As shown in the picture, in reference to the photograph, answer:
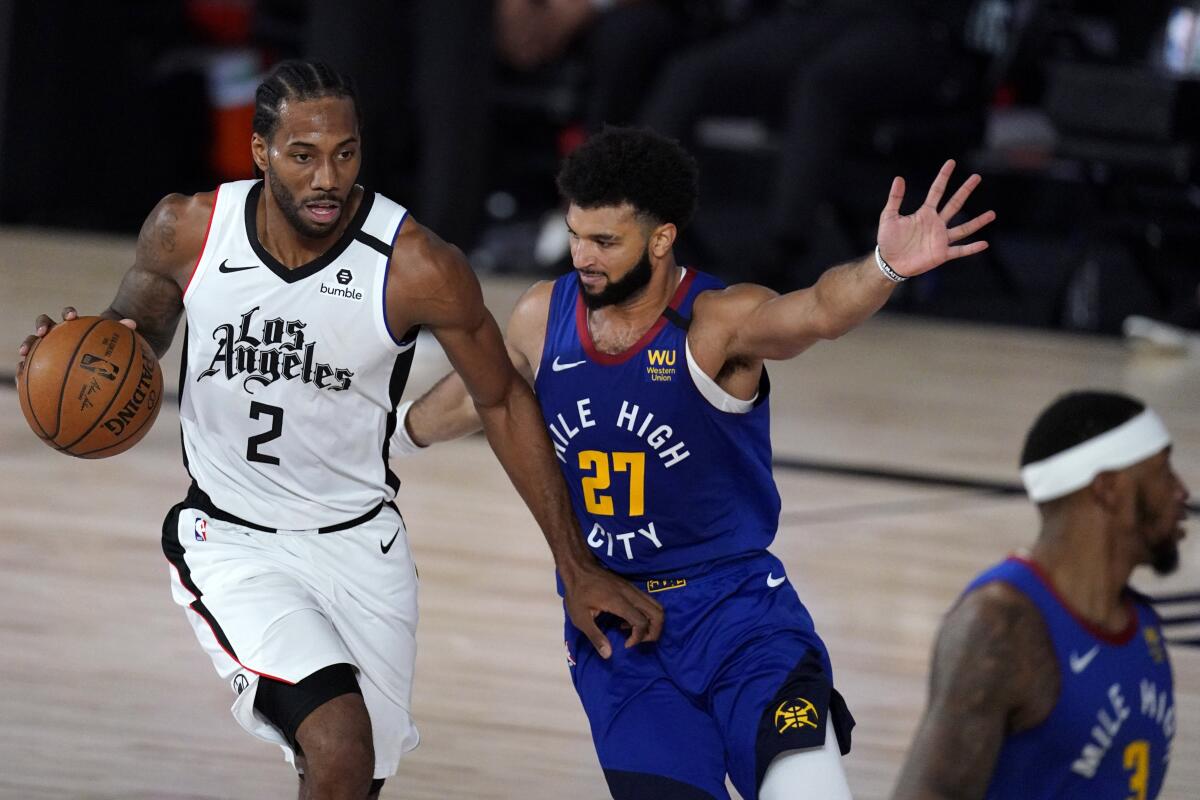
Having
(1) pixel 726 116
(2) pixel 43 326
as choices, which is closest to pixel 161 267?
(2) pixel 43 326

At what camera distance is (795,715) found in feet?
10.7

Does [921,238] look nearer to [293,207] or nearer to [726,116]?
[293,207]

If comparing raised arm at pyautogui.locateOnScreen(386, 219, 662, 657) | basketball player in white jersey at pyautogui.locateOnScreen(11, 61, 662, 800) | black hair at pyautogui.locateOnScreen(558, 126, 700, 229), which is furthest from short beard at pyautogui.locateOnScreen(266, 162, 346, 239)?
black hair at pyautogui.locateOnScreen(558, 126, 700, 229)

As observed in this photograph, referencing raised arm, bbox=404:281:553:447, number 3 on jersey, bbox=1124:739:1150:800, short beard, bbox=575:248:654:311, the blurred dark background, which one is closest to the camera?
number 3 on jersey, bbox=1124:739:1150:800

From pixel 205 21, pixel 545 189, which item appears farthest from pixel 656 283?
pixel 205 21

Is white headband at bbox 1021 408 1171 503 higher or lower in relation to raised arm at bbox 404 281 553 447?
higher

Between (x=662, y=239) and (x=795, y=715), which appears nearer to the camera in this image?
(x=795, y=715)

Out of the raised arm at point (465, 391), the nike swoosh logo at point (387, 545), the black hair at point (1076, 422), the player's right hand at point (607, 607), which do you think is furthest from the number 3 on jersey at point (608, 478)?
the black hair at point (1076, 422)

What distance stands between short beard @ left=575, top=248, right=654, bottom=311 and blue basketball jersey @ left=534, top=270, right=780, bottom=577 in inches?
3.3

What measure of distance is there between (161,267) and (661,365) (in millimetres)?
972

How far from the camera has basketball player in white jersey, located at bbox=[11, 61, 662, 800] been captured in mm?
3404

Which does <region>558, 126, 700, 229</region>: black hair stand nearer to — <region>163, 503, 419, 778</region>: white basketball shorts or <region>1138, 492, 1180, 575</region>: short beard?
<region>163, 503, 419, 778</region>: white basketball shorts

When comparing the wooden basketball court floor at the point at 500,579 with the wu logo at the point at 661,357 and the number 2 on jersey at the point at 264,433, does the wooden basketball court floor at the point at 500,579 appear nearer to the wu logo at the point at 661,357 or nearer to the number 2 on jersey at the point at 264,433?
the number 2 on jersey at the point at 264,433

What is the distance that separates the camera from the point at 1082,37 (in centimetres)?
1023
